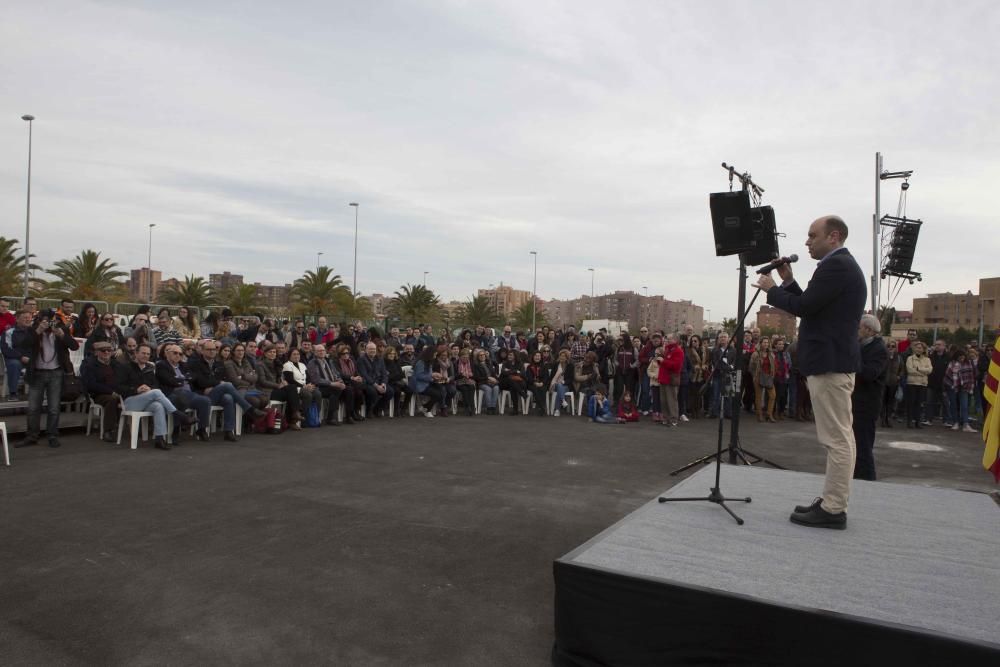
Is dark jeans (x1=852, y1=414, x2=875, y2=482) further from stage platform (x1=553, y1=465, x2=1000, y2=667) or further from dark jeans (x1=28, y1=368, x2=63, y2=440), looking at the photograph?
dark jeans (x1=28, y1=368, x2=63, y2=440)

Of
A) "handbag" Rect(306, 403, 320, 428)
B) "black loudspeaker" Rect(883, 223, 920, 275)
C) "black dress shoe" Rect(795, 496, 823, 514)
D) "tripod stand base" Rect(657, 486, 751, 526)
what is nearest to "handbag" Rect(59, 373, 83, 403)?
"handbag" Rect(306, 403, 320, 428)

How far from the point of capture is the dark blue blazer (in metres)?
3.65

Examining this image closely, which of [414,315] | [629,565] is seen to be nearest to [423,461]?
[629,565]

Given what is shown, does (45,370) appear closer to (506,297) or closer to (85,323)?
(85,323)

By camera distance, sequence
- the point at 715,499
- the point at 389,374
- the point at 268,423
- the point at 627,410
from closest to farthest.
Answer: the point at 715,499
the point at 268,423
the point at 389,374
the point at 627,410

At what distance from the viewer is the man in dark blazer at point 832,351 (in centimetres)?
362

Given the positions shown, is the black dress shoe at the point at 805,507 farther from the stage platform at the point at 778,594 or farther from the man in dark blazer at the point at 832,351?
the stage platform at the point at 778,594

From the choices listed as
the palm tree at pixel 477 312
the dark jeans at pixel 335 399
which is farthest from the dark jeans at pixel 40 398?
the palm tree at pixel 477 312

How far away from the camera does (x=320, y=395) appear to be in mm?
10352

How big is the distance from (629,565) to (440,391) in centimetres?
947

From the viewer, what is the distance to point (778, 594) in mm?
2631

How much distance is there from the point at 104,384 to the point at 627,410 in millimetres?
8470

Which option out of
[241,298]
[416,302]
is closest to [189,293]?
[241,298]

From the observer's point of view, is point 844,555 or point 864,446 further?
point 864,446
